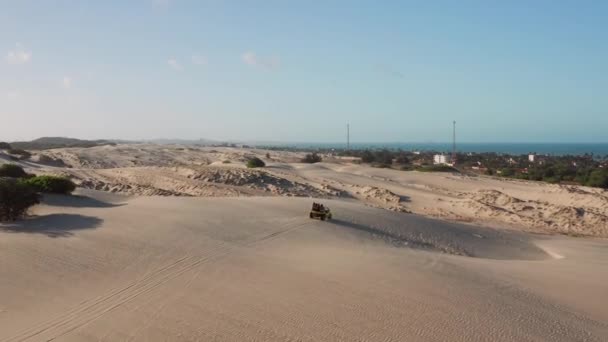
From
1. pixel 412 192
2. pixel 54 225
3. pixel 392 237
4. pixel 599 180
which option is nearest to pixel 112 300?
pixel 54 225

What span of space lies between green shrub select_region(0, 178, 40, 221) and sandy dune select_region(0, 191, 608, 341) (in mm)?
440

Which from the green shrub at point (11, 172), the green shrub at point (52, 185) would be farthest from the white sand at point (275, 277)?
the green shrub at point (11, 172)

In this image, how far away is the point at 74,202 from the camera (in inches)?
598

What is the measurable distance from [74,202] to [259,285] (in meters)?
9.72

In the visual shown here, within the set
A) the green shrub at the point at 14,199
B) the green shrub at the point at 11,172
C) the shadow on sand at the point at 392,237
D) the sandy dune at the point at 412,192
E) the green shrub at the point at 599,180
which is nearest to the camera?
the green shrub at the point at 14,199

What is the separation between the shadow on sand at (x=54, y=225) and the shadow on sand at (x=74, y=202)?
6.49ft

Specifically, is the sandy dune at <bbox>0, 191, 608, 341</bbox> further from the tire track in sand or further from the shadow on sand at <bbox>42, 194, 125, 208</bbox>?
the shadow on sand at <bbox>42, 194, 125, 208</bbox>

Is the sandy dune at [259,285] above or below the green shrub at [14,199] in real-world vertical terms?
below

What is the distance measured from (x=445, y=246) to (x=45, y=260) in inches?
415

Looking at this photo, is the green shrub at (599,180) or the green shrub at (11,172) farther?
the green shrub at (599,180)

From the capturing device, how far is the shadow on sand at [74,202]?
14603mm

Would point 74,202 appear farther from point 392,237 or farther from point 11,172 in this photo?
point 392,237

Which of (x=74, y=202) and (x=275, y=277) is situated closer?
(x=275, y=277)

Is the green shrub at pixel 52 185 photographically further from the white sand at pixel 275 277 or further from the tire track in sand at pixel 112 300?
the tire track in sand at pixel 112 300
